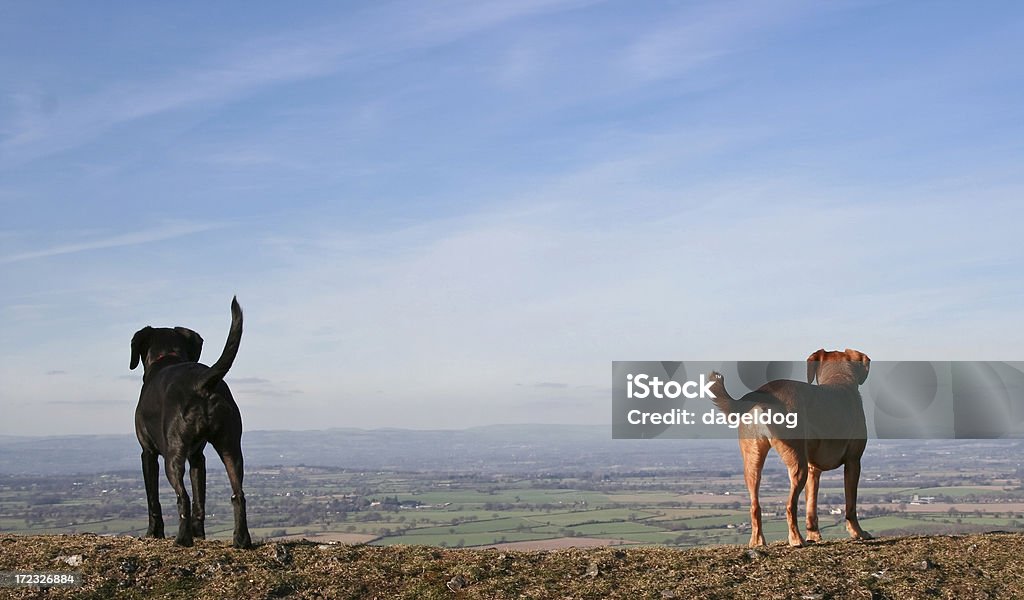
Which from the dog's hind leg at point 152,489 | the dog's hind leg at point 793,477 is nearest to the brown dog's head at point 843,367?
the dog's hind leg at point 793,477

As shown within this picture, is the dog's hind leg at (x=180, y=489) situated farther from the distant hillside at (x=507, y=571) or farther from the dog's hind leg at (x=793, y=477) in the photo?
the dog's hind leg at (x=793, y=477)

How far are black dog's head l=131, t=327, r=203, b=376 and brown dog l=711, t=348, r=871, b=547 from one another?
8.16 metres

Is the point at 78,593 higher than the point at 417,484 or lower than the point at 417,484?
higher

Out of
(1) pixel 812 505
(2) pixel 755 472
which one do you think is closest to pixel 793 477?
(2) pixel 755 472

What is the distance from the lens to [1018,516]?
1098 inches

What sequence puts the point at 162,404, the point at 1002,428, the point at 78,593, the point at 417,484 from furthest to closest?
the point at 417,484 < the point at 1002,428 < the point at 162,404 < the point at 78,593

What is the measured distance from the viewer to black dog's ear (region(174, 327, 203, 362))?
15688mm

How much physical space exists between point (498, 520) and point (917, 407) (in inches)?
1006

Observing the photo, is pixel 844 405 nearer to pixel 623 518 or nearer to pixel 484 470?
pixel 623 518

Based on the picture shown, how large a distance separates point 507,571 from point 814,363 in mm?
6850

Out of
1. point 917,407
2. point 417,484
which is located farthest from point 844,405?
point 417,484

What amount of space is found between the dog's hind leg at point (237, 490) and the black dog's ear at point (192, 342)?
300 centimetres

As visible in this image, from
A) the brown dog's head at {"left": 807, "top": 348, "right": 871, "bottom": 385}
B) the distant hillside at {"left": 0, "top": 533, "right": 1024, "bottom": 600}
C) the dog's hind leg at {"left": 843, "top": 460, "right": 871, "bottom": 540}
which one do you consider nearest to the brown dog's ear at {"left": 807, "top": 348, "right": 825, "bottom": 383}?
the brown dog's head at {"left": 807, "top": 348, "right": 871, "bottom": 385}

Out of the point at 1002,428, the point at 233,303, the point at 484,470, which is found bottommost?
the point at 484,470
